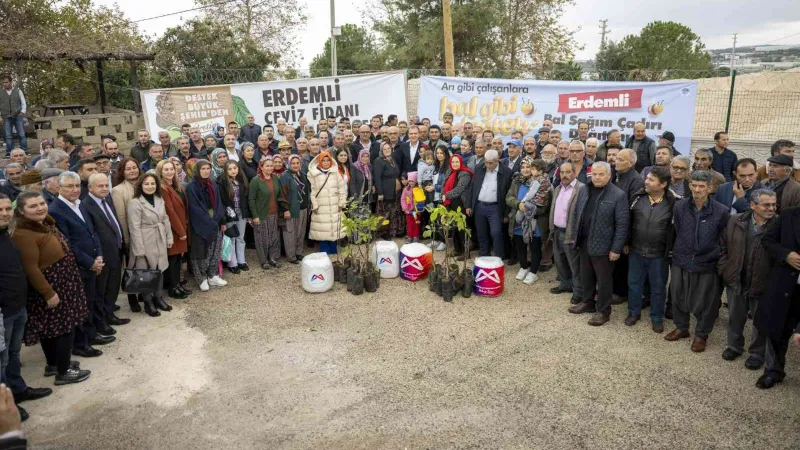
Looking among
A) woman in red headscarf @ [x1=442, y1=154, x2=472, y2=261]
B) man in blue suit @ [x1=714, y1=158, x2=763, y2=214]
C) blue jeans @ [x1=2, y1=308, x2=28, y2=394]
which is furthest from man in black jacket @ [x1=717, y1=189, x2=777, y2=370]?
blue jeans @ [x1=2, y1=308, x2=28, y2=394]

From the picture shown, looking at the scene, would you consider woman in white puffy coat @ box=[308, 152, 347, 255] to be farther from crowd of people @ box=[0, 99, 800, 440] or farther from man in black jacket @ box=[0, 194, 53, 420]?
man in black jacket @ box=[0, 194, 53, 420]

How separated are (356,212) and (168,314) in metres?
2.93

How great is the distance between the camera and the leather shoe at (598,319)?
19.9 ft

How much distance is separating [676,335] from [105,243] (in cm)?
590

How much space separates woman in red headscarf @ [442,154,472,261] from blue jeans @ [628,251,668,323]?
252cm

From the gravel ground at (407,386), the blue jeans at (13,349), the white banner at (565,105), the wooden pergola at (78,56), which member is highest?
the wooden pergola at (78,56)

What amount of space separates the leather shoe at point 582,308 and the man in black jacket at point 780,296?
5.89 ft

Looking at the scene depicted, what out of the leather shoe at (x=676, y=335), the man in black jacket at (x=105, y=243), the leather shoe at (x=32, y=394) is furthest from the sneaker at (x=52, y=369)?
the leather shoe at (x=676, y=335)

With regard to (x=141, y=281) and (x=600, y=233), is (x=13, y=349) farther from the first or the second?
(x=600, y=233)

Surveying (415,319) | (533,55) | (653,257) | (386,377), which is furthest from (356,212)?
(533,55)

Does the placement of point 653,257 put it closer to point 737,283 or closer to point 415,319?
point 737,283

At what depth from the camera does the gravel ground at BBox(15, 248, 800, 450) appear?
13.8 ft

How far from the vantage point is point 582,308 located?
6.41 meters

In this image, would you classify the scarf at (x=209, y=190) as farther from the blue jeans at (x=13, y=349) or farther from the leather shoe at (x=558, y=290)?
the leather shoe at (x=558, y=290)
